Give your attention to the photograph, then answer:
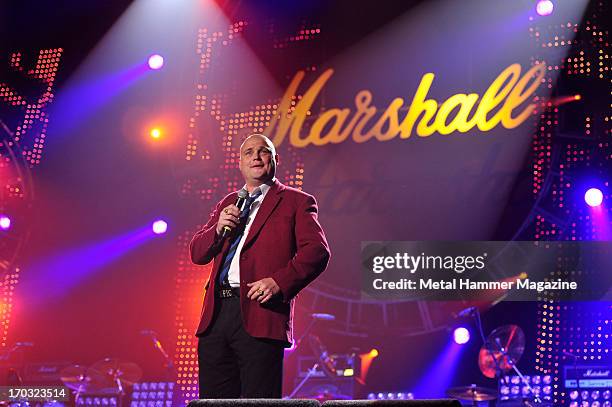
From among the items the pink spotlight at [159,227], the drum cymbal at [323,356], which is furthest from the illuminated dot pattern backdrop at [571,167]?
the pink spotlight at [159,227]

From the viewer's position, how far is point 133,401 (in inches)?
243

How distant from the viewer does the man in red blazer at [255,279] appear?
3.10 meters

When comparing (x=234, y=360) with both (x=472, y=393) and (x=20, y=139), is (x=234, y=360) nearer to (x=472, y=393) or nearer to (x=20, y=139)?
(x=472, y=393)

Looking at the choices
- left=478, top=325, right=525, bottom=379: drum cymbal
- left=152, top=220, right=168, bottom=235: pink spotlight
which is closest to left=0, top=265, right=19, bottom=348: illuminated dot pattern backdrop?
left=152, top=220, right=168, bottom=235: pink spotlight

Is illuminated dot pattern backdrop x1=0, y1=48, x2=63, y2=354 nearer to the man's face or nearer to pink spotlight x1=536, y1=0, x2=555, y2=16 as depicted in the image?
the man's face

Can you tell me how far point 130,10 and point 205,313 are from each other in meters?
4.71

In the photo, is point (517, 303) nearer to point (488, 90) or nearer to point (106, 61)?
point (488, 90)

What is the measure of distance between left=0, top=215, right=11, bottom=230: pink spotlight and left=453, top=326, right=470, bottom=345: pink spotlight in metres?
4.14

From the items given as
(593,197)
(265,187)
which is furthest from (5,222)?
(593,197)

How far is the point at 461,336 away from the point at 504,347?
41cm

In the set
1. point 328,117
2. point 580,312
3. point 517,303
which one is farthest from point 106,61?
point 580,312

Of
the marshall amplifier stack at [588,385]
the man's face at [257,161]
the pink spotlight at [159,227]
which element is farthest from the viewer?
the pink spotlight at [159,227]

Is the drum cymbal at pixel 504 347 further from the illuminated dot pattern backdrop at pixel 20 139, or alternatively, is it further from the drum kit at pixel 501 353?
the illuminated dot pattern backdrop at pixel 20 139

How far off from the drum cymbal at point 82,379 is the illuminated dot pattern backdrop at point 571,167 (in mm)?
3496
